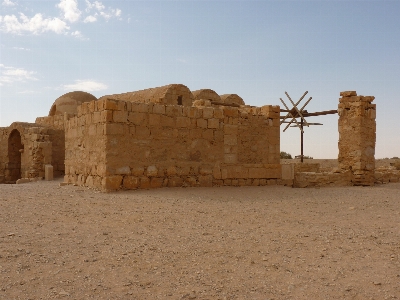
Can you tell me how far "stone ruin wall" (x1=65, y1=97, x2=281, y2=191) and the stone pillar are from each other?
2.59 meters

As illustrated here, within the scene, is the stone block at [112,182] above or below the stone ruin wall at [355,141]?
below

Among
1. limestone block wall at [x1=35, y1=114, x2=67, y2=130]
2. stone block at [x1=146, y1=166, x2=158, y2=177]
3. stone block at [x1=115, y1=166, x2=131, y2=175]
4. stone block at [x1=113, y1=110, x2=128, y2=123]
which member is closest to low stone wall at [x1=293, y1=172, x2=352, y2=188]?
stone block at [x1=146, y1=166, x2=158, y2=177]

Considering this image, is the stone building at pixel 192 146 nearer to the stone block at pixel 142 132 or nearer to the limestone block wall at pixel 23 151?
the stone block at pixel 142 132

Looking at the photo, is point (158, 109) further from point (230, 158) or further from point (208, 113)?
point (230, 158)

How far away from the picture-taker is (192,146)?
8352 mm

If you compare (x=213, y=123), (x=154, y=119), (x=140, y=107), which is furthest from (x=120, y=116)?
(x=213, y=123)

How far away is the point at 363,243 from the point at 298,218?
138cm

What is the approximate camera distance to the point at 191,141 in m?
8.34

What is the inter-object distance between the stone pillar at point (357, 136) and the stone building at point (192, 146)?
28 millimetres

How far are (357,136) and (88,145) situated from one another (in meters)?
7.56

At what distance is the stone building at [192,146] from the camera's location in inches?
296

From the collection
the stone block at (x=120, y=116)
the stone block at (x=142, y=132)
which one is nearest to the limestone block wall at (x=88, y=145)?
the stone block at (x=120, y=116)

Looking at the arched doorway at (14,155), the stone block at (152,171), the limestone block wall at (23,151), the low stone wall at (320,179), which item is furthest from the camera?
the arched doorway at (14,155)

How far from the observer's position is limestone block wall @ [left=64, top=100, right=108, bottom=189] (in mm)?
7477
